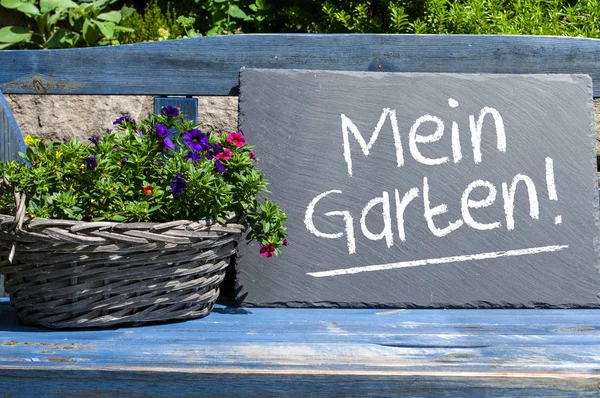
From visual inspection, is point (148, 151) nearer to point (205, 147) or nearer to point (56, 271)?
point (205, 147)

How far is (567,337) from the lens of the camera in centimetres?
154

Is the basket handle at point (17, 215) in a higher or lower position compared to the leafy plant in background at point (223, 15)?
lower

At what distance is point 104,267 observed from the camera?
1.49 m

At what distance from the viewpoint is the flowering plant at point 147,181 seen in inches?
60.3

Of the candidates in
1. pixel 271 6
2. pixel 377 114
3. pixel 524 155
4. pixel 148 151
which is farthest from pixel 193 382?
pixel 271 6

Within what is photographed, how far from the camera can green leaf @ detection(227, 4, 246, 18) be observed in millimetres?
3197

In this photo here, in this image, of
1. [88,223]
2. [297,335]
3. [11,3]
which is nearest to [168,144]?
[88,223]

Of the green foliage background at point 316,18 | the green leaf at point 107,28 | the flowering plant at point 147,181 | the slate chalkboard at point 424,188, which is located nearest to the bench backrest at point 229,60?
the slate chalkboard at point 424,188

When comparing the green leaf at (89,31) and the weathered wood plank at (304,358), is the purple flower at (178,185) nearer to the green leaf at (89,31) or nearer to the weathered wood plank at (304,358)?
the weathered wood plank at (304,358)

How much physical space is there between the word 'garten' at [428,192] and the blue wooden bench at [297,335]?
7.7 inches

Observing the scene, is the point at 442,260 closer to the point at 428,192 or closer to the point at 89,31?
the point at 428,192

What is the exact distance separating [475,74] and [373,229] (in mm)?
503

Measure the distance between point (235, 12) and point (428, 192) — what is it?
162cm

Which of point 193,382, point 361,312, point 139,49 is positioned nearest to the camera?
point 193,382
